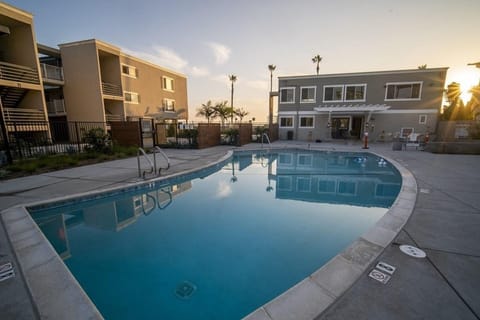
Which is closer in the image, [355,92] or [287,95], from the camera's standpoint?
[355,92]

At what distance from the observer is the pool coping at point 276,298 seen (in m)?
1.81

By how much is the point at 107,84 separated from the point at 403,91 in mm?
23588

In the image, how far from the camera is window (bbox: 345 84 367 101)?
1684cm

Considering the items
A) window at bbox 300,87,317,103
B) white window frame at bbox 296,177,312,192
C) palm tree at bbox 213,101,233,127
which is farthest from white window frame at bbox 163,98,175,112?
white window frame at bbox 296,177,312,192

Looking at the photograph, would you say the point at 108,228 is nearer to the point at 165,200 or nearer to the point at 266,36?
the point at 165,200

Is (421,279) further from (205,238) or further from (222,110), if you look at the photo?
(222,110)

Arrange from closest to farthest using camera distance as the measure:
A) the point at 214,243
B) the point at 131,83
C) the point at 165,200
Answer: the point at 214,243 → the point at 165,200 → the point at 131,83

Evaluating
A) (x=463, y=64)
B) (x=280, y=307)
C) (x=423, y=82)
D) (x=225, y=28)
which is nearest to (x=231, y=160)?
(x=225, y=28)

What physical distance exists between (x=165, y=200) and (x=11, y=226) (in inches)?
111

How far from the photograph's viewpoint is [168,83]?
22.1 meters

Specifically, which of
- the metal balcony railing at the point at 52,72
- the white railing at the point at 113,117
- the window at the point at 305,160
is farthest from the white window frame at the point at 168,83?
the window at the point at 305,160

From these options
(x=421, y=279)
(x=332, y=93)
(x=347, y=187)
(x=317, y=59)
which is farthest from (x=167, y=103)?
(x=421, y=279)

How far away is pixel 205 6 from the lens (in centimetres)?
1100

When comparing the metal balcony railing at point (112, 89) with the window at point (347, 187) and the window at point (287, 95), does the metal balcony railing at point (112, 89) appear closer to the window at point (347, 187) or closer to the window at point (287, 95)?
the window at point (287, 95)
